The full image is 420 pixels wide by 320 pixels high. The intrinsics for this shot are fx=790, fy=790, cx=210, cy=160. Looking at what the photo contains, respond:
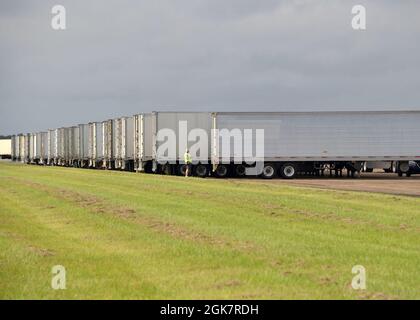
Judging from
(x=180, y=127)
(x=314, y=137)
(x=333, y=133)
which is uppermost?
(x=180, y=127)

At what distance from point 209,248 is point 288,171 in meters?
36.9

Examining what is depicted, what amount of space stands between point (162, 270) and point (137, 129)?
43.6 meters

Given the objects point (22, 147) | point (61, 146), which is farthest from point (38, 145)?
point (22, 147)

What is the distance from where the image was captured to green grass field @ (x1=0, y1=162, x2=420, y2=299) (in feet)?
33.9

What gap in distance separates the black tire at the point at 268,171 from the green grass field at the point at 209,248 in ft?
81.8

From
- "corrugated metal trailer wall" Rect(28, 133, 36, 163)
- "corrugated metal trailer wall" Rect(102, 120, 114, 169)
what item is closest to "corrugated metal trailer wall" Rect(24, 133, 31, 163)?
"corrugated metal trailer wall" Rect(28, 133, 36, 163)

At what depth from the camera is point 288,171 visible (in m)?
50.6

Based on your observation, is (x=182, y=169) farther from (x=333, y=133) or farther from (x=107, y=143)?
(x=107, y=143)

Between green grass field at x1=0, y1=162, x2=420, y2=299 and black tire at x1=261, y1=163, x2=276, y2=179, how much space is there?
24.9m

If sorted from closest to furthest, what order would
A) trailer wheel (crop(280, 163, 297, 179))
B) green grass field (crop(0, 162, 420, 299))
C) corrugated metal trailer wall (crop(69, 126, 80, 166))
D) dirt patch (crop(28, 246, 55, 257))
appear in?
green grass field (crop(0, 162, 420, 299)) → dirt patch (crop(28, 246, 55, 257)) → trailer wheel (crop(280, 163, 297, 179)) → corrugated metal trailer wall (crop(69, 126, 80, 166))

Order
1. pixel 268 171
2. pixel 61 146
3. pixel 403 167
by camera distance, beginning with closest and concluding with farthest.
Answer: pixel 268 171 < pixel 403 167 < pixel 61 146

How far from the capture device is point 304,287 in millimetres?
10344

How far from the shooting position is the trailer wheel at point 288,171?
5047 cm

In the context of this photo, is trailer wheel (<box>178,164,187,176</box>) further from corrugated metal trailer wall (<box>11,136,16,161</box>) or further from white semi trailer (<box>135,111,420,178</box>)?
corrugated metal trailer wall (<box>11,136,16,161</box>)
